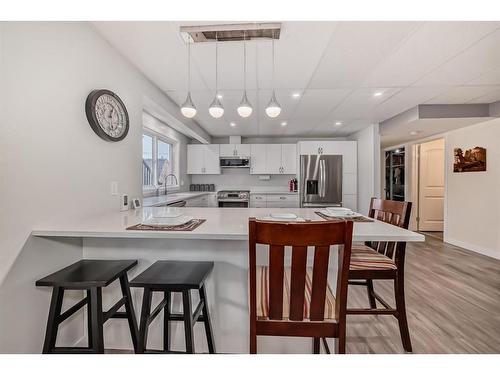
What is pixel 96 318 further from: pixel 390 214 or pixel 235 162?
pixel 235 162

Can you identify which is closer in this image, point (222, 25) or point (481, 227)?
point (222, 25)

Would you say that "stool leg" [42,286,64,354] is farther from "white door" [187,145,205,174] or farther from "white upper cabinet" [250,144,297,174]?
"white upper cabinet" [250,144,297,174]

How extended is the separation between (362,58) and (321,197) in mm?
3325

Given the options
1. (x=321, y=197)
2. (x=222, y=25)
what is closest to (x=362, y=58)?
(x=222, y=25)

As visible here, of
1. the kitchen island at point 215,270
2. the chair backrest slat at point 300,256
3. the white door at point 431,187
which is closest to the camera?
the chair backrest slat at point 300,256

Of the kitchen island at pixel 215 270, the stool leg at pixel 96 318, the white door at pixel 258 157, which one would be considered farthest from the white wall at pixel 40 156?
the white door at pixel 258 157

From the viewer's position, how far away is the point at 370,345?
1.78 metres

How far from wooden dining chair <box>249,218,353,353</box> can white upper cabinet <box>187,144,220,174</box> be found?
4.72 meters

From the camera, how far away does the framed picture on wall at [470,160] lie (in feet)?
12.8

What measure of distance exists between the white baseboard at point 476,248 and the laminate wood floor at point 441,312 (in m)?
0.21

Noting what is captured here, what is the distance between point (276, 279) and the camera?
0.95m

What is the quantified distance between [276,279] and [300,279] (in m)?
0.09

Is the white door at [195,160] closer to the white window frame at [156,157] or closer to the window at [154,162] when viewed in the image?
the white window frame at [156,157]
